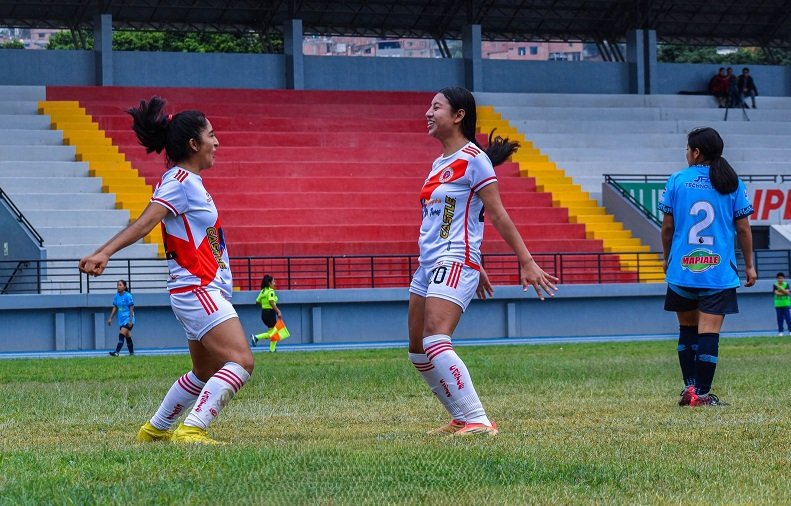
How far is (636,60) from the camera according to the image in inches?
1763

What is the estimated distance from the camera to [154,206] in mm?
7355

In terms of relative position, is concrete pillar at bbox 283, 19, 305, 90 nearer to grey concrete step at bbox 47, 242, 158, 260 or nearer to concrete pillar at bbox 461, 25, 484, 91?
concrete pillar at bbox 461, 25, 484, 91

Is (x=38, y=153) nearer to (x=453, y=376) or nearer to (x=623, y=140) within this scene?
(x=623, y=140)

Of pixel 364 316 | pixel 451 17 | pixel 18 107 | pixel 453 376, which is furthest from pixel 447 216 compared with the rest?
pixel 451 17

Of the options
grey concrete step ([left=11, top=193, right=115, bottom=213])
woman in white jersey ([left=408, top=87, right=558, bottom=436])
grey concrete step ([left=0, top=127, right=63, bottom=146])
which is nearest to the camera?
woman in white jersey ([left=408, top=87, right=558, bottom=436])

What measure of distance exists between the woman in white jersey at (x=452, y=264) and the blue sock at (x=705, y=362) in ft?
8.40

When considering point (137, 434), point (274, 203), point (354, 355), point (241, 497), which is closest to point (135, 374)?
point (354, 355)

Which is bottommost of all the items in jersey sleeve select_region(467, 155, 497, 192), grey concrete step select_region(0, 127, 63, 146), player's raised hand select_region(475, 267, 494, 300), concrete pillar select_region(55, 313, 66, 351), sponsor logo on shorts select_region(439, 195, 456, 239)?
concrete pillar select_region(55, 313, 66, 351)

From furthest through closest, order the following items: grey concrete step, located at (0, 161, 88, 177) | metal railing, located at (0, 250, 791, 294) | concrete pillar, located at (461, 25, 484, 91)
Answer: concrete pillar, located at (461, 25, 484, 91), grey concrete step, located at (0, 161, 88, 177), metal railing, located at (0, 250, 791, 294)

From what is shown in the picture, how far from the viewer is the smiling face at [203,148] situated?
7.73 m

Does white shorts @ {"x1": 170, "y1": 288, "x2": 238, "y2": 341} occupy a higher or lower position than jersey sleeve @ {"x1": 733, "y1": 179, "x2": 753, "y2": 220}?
lower

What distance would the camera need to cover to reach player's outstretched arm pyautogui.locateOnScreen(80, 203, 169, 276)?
6.83m

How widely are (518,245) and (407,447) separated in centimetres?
146

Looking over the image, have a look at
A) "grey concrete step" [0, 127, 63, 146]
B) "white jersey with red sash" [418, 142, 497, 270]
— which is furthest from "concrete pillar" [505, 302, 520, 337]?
"white jersey with red sash" [418, 142, 497, 270]
